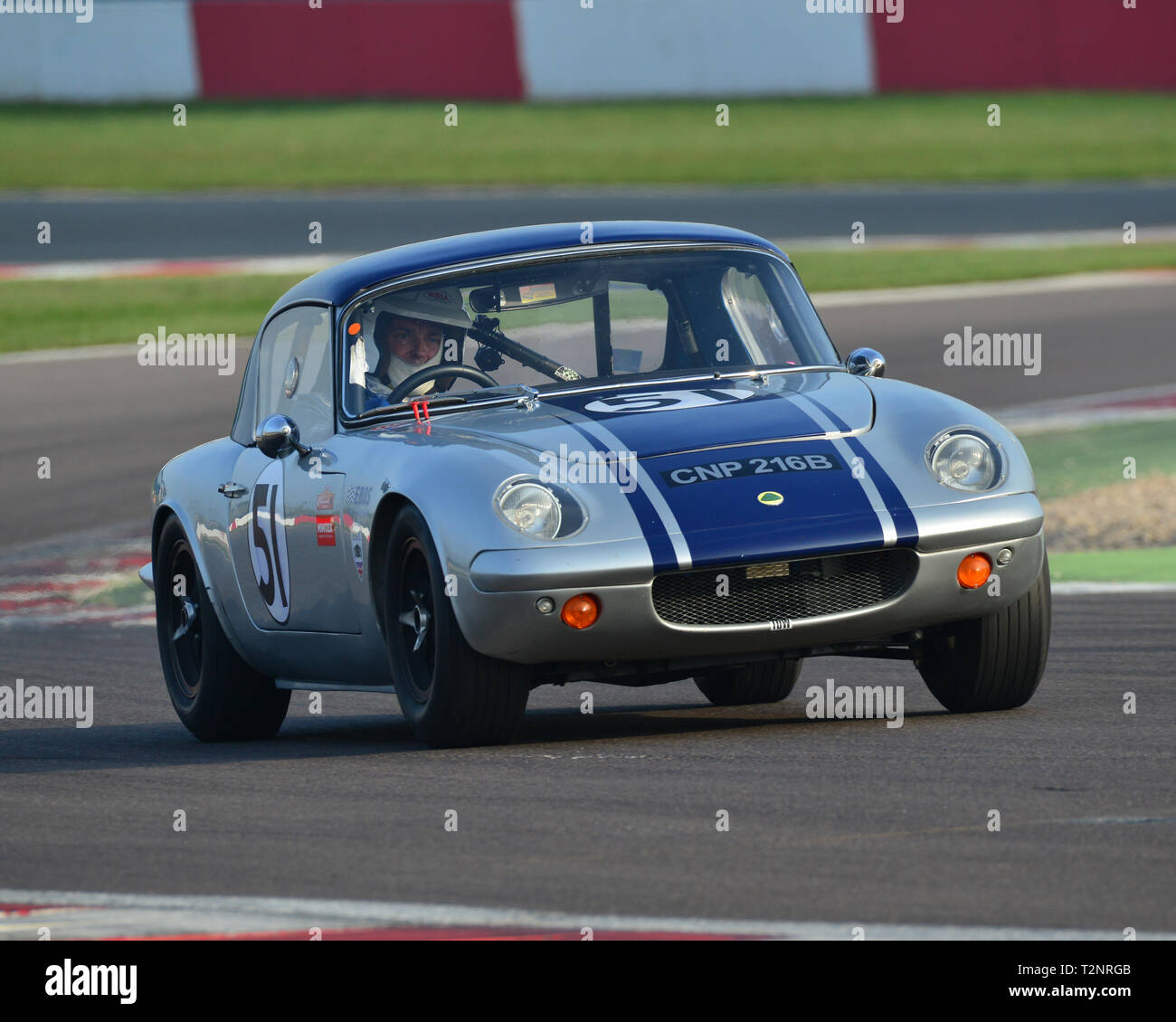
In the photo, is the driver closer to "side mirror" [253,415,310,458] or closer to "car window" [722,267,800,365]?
"side mirror" [253,415,310,458]

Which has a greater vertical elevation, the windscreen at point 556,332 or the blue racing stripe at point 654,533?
the windscreen at point 556,332

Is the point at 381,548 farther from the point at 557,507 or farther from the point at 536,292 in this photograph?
the point at 536,292

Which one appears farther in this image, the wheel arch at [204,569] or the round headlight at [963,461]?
the wheel arch at [204,569]

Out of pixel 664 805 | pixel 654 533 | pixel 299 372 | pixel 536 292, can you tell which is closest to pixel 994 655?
pixel 654 533

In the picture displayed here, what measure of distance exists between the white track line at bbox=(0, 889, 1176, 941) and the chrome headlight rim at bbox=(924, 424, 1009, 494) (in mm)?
2427

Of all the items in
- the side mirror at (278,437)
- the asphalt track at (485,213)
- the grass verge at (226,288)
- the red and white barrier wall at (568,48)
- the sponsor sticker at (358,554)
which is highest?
the red and white barrier wall at (568,48)

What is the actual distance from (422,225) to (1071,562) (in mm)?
15270

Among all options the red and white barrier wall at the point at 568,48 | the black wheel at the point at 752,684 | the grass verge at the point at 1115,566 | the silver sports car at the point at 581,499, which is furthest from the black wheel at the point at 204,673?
the red and white barrier wall at the point at 568,48

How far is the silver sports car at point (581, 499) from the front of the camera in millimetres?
5988

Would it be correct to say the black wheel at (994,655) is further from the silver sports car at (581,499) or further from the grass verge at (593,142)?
the grass verge at (593,142)

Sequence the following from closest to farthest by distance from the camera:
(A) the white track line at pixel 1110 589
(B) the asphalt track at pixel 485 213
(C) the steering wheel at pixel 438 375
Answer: (C) the steering wheel at pixel 438 375
(A) the white track line at pixel 1110 589
(B) the asphalt track at pixel 485 213

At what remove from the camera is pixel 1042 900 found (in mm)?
4133
